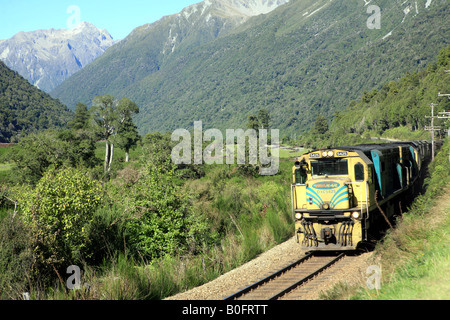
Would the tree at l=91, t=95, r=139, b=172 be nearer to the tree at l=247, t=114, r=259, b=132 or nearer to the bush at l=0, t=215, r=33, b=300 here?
the bush at l=0, t=215, r=33, b=300

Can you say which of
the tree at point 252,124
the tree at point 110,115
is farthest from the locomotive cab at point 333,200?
the tree at point 252,124

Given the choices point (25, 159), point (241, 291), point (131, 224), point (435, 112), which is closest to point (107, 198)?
point (131, 224)

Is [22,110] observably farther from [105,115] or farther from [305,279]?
[305,279]

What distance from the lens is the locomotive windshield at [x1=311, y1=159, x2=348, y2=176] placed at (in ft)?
51.3

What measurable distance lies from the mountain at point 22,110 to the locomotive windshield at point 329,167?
132506mm

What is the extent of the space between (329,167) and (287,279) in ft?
15.8

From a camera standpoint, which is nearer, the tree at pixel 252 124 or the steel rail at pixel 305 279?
the steel rail at pixel 305 279

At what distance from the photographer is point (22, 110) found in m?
154

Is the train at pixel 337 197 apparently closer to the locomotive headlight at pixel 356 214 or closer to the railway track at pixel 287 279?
the locomotive headlight at pixel 356 214

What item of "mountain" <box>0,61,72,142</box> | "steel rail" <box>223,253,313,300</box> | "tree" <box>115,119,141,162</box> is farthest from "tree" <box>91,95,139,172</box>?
"mountain" <box>0,61,72,142</box>

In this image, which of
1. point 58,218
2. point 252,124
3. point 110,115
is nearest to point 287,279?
point 58,218

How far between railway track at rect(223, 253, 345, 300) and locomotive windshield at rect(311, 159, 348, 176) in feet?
9.30

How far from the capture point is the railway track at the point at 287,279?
1142 cm

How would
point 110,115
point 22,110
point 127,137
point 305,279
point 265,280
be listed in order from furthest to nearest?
point 22,110 → point 127,137 → point 110,115 → point 265,280 → point 305,279
